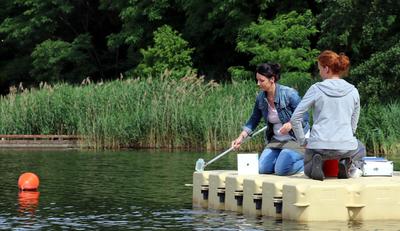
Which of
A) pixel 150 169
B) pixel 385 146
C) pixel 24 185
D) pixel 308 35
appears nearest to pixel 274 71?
pixel 24 185

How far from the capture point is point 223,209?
1429 cm

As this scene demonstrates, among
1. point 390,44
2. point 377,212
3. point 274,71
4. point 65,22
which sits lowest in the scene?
point 377,212

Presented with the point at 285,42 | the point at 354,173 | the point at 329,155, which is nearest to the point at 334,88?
the point at 329,155

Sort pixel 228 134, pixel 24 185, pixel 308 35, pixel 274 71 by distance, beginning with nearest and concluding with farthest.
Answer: pixel 274 71
pixel 24 185
pixel 228 134
pixel 308 35

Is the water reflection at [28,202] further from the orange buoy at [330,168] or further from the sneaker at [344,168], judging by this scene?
the sneaker at [344,168]

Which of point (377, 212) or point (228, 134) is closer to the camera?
point (377, 212)

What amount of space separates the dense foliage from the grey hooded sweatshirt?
19739 mm

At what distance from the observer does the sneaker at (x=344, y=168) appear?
42.9 ft

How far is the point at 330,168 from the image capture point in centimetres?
1333

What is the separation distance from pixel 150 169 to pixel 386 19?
1539cm

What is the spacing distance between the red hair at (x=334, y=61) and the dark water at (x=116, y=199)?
1.77 m

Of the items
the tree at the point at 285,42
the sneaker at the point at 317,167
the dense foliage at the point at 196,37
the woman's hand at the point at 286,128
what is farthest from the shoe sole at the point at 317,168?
the tree at the point at 285,42

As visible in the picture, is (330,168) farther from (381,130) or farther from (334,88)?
(381,130)

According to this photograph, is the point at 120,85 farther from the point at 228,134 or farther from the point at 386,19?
the point at 386,19
